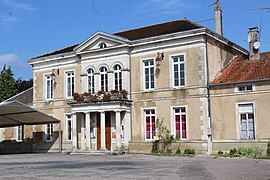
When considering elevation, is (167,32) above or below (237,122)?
above

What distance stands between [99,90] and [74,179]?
16.7 meters

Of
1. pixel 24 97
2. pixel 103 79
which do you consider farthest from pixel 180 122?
pixel 24 97

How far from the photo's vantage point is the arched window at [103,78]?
29050mm

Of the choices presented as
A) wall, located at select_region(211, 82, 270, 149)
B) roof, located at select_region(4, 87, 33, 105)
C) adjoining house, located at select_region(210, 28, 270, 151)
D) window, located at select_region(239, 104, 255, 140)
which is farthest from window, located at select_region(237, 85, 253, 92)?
roof, located at select_region(4, 87, 33, 105)

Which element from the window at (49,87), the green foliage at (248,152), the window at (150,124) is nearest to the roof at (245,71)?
the green foliage at (248,152)

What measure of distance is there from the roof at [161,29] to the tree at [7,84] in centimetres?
2230

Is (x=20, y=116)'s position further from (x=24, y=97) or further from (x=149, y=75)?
(x=149, y=75)

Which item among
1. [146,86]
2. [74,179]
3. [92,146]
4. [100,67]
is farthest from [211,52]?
[74,179]

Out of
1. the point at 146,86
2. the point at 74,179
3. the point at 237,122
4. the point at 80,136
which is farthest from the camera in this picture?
the point at 80,136

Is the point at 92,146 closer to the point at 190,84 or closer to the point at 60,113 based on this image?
the point at 60,113

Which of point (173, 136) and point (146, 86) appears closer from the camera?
point (173, 136)

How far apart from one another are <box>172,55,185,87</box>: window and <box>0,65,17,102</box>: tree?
2831 centimetres

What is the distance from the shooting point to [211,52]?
86.6 feet

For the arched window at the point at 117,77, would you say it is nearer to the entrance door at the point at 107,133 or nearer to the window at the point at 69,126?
the entrance door at the point at 107,133
